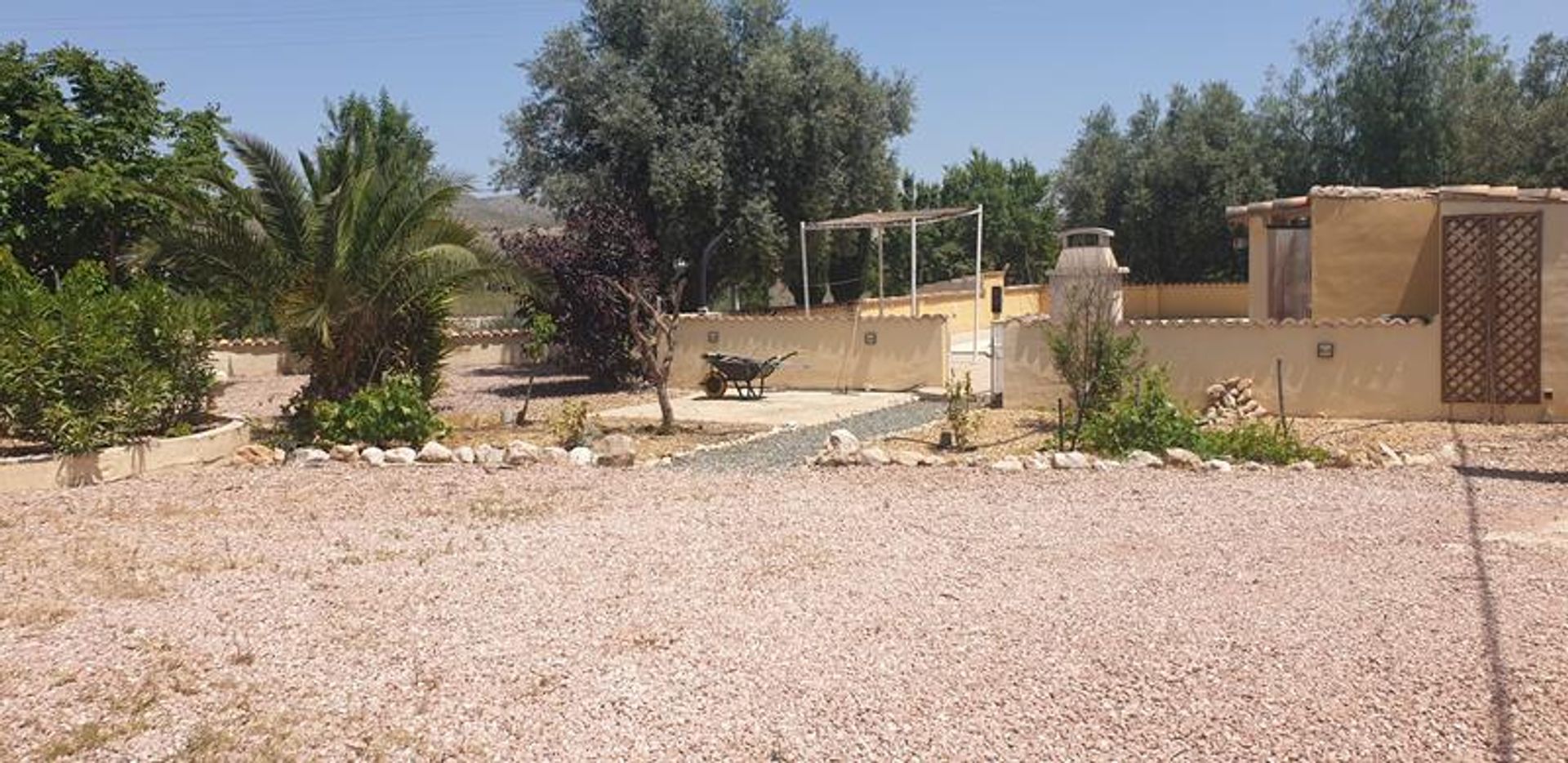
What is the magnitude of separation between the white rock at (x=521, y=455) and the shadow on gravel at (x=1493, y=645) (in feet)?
25.4

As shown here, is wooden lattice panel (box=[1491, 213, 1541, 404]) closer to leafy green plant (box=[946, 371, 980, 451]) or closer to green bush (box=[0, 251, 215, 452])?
leafy green plant (box=[946, 371, 980, 451])

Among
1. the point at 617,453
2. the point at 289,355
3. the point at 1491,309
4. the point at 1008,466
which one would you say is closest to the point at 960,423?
the point at 1008,466

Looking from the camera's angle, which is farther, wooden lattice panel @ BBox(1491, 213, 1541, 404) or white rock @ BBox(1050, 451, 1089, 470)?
wooden lattice panel @ BBox(1491, 213, 1541, 404)

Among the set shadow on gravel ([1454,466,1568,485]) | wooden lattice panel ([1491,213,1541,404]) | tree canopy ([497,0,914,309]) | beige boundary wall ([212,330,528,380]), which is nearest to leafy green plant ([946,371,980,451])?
shadow on gravel ([1454,466,1568,485])

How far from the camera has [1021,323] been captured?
15.9 metres

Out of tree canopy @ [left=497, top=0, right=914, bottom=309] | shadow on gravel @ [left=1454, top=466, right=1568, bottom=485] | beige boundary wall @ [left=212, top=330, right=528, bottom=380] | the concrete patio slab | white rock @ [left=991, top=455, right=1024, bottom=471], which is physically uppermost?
tree canopy @ [left=497, top=0, right=914, bottom=309]

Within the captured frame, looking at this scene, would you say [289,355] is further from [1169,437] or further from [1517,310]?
[1517,310]

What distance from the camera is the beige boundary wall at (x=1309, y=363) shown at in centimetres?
1423

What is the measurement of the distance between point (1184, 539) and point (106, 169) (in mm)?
20537

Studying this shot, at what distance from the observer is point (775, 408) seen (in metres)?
17.1

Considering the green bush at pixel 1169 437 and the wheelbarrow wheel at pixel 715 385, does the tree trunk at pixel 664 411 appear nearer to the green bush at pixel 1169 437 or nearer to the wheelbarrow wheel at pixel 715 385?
the wheelbarrow wheel at pixel 715 385

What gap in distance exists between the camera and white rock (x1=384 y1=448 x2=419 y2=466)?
466 inches

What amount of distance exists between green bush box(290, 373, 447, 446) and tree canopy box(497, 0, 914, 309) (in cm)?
1128

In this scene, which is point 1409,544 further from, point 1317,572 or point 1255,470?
point 1255,470
